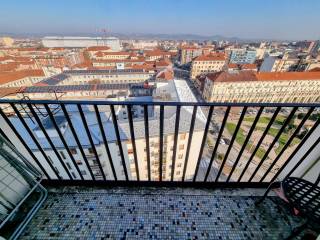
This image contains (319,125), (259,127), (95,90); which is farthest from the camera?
(95,90)

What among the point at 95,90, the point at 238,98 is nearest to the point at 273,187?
the point at 95,90

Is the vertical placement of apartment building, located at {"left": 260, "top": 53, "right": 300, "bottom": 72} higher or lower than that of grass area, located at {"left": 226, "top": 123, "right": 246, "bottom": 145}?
higher

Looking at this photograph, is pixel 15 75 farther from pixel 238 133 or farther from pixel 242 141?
pixel 242 141

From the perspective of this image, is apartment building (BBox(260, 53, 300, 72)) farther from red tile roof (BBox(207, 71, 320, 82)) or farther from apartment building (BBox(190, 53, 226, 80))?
red tile roof (BBox(207, 71, 320, 82))

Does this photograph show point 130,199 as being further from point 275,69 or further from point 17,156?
point 275,69

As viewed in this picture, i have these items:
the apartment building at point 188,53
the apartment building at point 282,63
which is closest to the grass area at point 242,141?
the apartment building at point 282,63

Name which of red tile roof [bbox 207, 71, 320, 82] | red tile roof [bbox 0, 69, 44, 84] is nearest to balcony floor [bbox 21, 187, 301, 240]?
red tile roof [bbox 207, 71, 320, 82]
